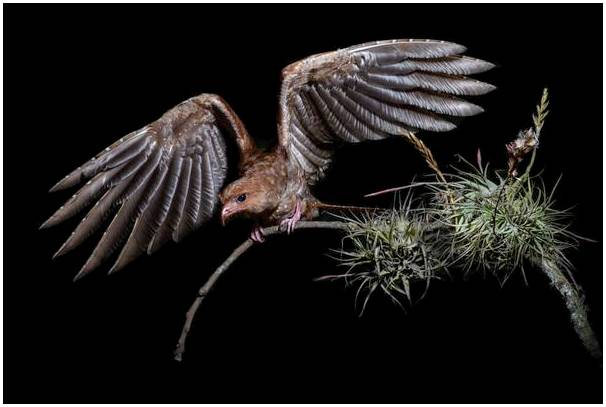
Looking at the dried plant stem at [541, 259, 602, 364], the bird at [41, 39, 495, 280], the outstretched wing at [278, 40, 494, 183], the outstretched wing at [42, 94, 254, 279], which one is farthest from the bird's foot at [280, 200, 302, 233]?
the dried plant stem at [541, 259, 602, 364]

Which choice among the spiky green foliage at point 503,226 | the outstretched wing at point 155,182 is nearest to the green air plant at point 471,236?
the spiky green foliage at point 503,226

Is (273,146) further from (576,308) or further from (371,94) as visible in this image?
(576,308)

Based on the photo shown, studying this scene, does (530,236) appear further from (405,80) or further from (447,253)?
(405,80)

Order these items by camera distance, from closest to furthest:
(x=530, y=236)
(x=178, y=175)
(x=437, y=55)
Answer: (x=530, y=236)
(x=437, y=55)
(x=178, y=175)

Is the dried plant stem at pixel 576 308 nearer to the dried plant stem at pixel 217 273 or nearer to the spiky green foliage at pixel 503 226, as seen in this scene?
the spiky green foliage at pixel 503 226

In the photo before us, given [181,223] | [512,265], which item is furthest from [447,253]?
[181,223]

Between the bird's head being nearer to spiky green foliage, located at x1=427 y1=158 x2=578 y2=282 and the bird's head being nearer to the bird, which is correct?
the bird

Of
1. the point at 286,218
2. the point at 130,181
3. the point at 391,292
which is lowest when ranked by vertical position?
the point at 391,292
